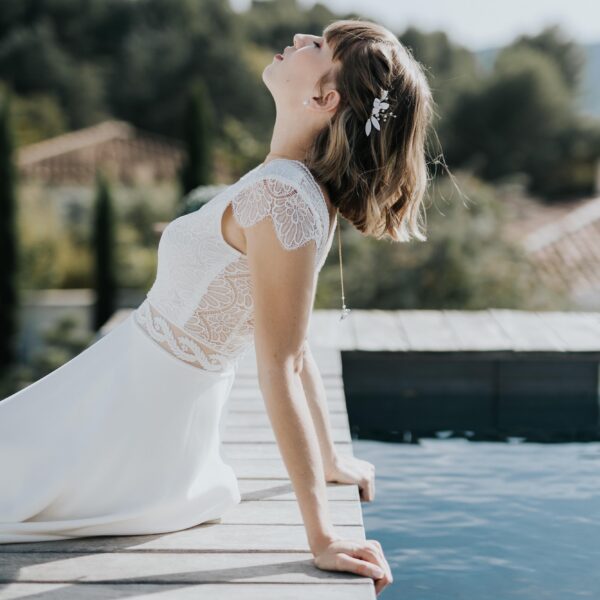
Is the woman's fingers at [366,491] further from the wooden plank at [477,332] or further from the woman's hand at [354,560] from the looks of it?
the wooden plank at [477,332]

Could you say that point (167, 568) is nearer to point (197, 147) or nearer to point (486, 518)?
point (486, 518)

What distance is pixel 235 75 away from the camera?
2717 cm

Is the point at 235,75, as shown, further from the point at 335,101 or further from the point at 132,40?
the point at 335,101

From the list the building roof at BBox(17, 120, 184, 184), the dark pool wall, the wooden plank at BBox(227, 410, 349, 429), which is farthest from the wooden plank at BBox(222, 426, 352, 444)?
the building roof at BBox(17, 120, 184, 184)

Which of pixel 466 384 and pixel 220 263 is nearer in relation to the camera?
pixel 220 263

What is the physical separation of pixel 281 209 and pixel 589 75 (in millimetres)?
32452

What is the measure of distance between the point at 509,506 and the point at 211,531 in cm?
118

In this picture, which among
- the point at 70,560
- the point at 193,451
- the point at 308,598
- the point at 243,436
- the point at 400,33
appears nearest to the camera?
the point at 308,598

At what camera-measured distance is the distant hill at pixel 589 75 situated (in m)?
29.5

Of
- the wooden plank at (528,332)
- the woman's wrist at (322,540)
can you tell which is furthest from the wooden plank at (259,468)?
the wooden plank at (528,332)

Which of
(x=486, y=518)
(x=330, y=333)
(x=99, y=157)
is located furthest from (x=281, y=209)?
(x=99, y=157)

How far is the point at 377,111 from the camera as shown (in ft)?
5.34

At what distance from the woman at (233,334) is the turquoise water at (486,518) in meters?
0.61

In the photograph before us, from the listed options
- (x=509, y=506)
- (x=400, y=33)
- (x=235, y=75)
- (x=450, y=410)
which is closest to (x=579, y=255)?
(x=450, y=410)
